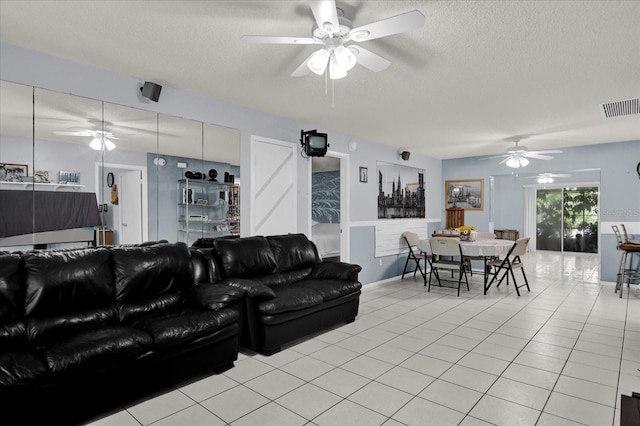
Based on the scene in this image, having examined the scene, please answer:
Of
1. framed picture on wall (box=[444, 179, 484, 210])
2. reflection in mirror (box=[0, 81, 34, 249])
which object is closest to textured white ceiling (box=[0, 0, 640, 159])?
reflection in mirror (box=[0, 81, 34, 249])

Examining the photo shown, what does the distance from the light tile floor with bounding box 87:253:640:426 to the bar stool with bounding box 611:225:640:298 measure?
1049 millimetres

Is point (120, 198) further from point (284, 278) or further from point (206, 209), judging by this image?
point (284, 278)

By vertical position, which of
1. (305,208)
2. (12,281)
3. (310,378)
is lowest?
(310,378)

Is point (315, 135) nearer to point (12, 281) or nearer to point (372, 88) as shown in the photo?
point (372, 88)

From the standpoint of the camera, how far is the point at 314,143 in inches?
193

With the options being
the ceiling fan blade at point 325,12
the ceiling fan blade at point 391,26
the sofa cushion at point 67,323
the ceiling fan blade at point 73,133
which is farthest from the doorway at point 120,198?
the ceiling fan blade at point 391,26

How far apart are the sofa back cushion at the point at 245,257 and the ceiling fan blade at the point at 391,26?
7.83 feet

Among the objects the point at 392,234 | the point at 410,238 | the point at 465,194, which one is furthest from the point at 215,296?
the point at 465,194

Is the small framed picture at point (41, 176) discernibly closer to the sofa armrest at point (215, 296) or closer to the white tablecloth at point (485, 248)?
the sofa armrest at point (215, 296)

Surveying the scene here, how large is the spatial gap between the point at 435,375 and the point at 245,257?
2056 mm

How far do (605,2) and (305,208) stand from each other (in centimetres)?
371

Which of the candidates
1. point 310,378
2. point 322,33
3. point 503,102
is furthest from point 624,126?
point 310,378

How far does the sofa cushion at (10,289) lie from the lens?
232 cm

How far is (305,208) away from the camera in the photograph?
5125mm
